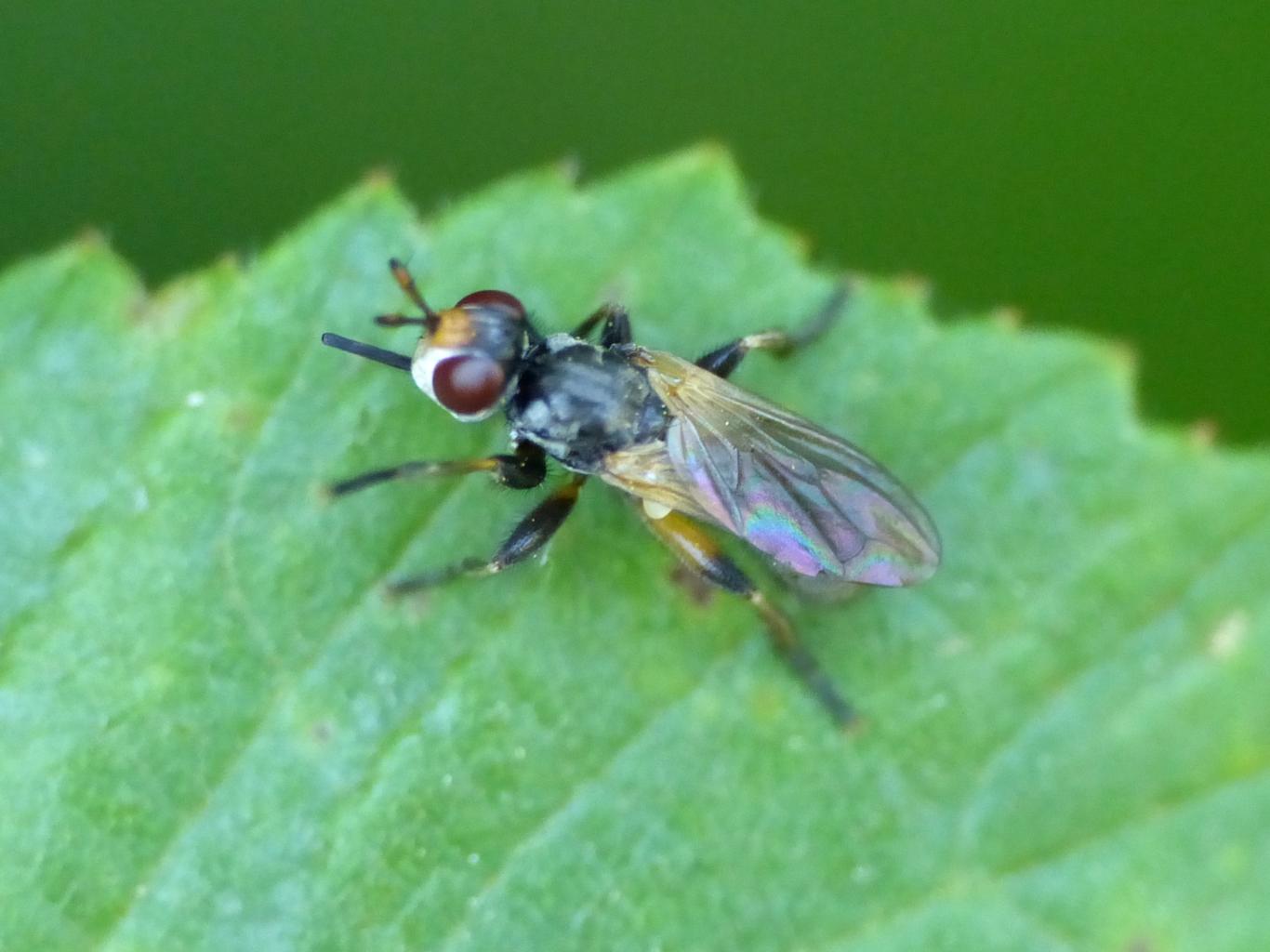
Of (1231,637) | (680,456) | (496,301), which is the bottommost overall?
(1231,637)

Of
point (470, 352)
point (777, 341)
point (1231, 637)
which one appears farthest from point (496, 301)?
point (1231, 637)

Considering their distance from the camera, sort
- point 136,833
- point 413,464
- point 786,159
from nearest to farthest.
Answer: point 136,833 < point 413,464 < point 786,159

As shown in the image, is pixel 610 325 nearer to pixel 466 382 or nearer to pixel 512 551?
pixel 466 382

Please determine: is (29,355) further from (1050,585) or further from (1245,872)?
(1245,872)

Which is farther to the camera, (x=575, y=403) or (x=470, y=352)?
(x=575, y=403)

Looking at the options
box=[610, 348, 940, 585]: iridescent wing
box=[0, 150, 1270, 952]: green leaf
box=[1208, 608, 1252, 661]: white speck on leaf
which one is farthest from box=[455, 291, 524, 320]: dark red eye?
box=[1208, 608, 1252, 661]: white speck on leaf

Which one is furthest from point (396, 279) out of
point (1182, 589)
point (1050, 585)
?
point (1182, 589)

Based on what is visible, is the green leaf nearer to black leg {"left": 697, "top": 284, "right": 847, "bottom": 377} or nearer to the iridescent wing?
black leg {"left": 697, "top": 284, "right": 847, "bottom": 377}
